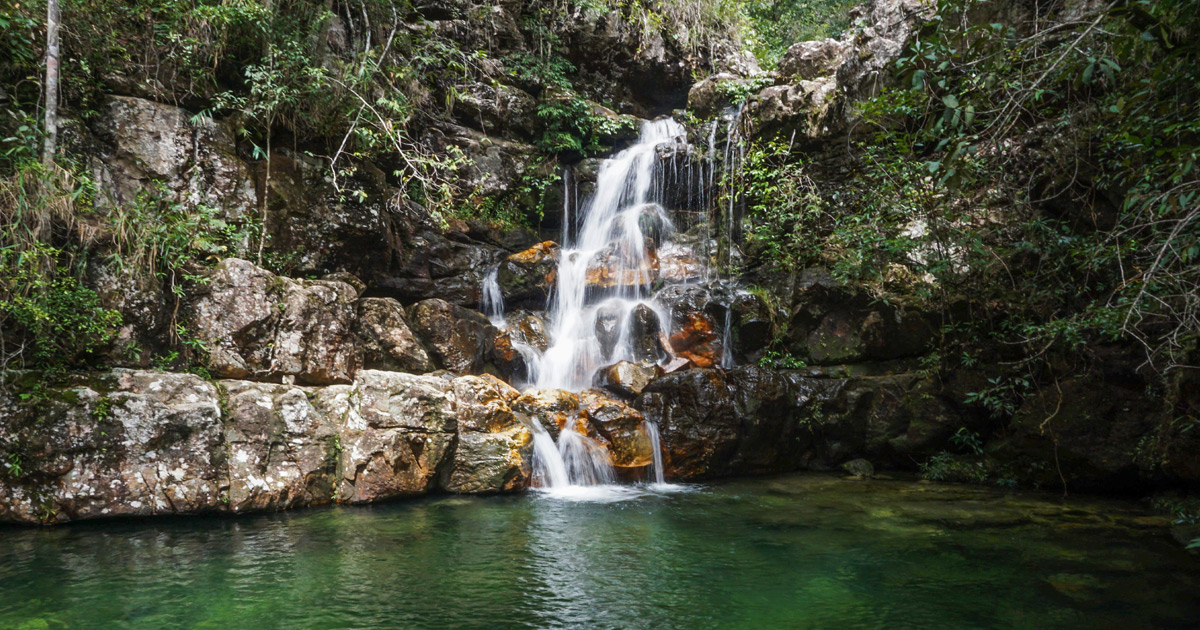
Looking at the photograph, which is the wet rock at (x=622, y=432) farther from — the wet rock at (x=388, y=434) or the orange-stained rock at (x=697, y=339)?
the orange-stained rock at (x=697, y=339)

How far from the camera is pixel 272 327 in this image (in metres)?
7.84

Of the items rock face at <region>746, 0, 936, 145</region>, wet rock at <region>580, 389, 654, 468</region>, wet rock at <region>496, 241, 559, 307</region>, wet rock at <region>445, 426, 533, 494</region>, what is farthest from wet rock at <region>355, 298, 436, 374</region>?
rock face at <region>746, 0, 936, 145</region>

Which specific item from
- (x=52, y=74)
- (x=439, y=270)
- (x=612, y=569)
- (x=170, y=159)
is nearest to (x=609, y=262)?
(x=439, y=270)

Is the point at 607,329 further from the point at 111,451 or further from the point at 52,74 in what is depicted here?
the point at 52,74

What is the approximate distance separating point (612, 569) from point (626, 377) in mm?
5015

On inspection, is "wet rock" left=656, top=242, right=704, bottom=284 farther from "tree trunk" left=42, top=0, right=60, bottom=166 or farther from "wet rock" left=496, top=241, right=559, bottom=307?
"tree trunk" left=42, top=0, right=60, bottom=166

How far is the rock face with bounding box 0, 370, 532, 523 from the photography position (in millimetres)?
5988

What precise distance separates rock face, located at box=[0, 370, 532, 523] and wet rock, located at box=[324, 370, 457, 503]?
0.04 ft

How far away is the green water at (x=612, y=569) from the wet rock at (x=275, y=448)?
29 cm

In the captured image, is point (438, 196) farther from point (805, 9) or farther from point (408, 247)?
point (805, 9)

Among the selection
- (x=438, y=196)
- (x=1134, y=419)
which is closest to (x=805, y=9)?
(x=438, y=196)

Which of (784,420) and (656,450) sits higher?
(784,420)

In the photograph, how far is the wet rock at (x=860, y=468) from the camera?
30.1ft

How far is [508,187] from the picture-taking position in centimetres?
1296
